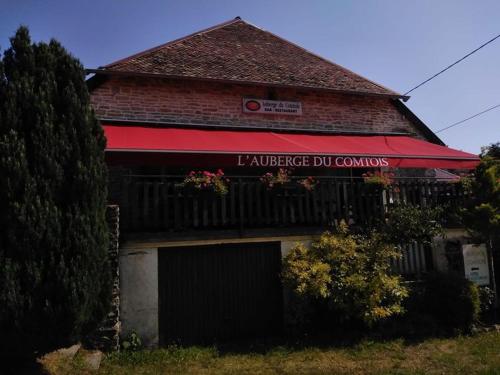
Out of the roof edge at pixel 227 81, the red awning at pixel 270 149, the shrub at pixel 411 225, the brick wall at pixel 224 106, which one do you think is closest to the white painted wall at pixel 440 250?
the shrub at pixel 411 225

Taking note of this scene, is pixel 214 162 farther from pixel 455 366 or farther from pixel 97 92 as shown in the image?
pixel 455 366

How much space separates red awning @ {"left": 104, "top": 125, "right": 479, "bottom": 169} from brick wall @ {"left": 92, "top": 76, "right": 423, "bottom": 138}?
0.78 m

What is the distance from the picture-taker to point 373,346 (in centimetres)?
784

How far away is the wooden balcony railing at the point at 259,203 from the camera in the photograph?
844 cm

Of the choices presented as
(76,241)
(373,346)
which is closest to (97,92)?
(76,241)

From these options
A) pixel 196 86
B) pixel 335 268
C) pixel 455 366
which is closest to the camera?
pixel 455 366

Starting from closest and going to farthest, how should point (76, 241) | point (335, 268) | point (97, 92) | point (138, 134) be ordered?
point (76, 241), point (335, 268), point (138, 134), point (97, 92)

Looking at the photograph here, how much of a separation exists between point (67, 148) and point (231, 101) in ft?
22.1

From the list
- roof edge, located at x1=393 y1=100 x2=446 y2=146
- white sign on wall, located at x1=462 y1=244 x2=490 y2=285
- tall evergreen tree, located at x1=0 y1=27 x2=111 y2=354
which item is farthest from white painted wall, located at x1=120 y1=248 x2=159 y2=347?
roof edge, located at x1=393 y1=100 x2=446 y2=146

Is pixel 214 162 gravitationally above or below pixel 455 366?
above

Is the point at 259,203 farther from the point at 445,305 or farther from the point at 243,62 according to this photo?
the point at 243,62

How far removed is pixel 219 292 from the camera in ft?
28.1

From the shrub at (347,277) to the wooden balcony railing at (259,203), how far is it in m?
0.88

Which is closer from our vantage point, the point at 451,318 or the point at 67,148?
the point at 67,148
